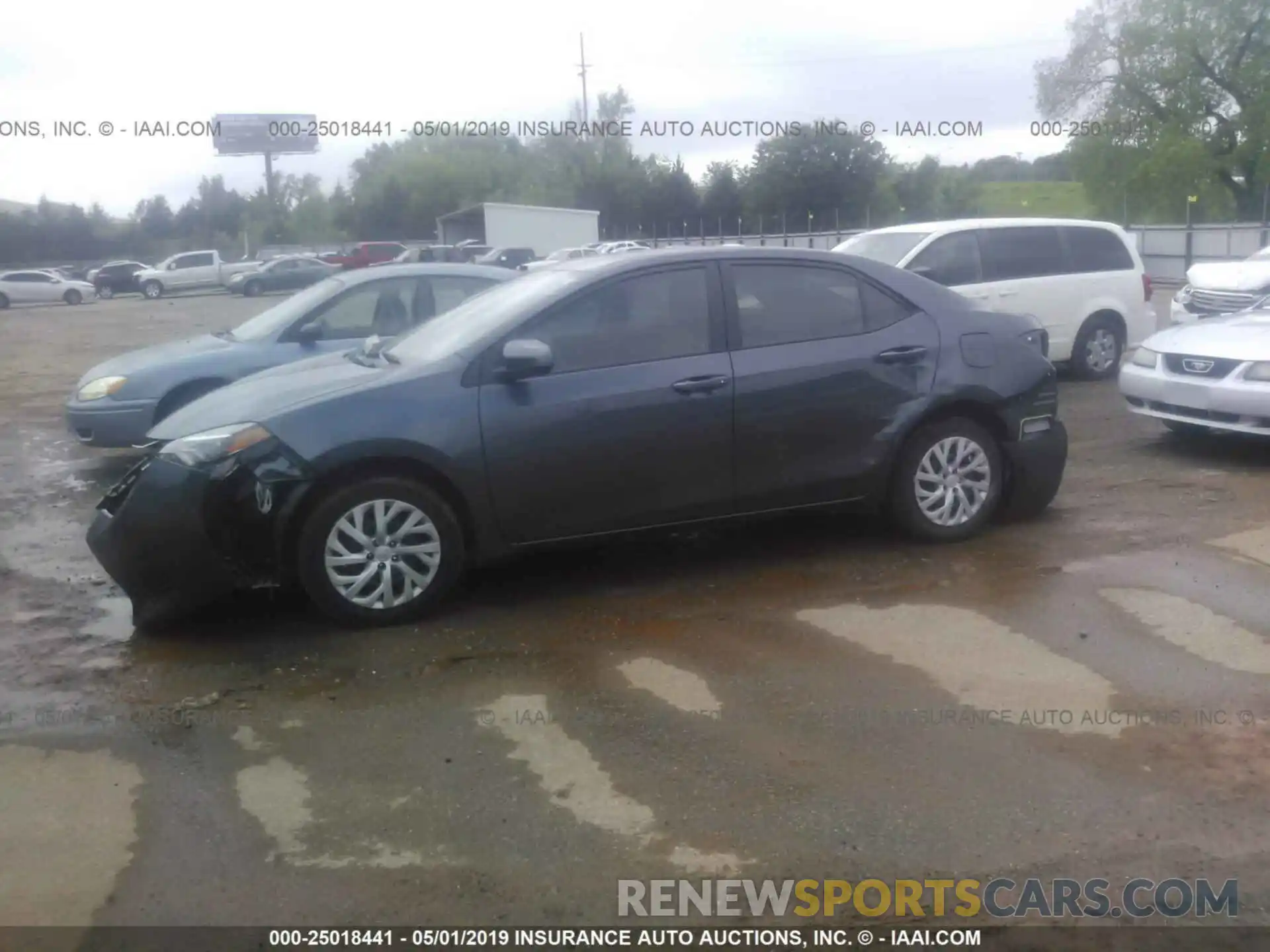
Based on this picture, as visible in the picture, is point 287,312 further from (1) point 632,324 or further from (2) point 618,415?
(2) point 618,415

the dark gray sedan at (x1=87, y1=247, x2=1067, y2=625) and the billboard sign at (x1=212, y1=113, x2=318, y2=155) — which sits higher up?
the billboard sign at (x1=212, y1=113, x2=318, y2=155)

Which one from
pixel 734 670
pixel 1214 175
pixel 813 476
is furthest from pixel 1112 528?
pixel 1214 175

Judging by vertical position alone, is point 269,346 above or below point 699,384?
above

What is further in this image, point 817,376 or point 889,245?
point 889,245

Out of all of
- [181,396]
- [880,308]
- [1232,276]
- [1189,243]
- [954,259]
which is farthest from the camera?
[1189,243]

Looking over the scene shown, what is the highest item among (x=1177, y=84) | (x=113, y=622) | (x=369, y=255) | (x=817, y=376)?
(x=1177, y=84)

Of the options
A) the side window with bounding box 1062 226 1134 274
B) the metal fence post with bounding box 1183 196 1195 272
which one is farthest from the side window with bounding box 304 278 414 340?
the metal fence post with bounding box 1183 196 1195 272

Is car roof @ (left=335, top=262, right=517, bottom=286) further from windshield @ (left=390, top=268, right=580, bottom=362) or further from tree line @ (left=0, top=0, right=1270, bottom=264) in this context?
tree line @ (left=0, top=0, right=1270, bottom=264)

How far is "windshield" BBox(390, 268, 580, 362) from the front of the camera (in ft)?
19.3

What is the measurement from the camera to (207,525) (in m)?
5.36

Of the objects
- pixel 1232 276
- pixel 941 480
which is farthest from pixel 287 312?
pixel 1232 276

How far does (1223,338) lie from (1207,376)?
0.36m

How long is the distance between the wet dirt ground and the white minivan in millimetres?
5027

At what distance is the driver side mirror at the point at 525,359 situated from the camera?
18.2ft
